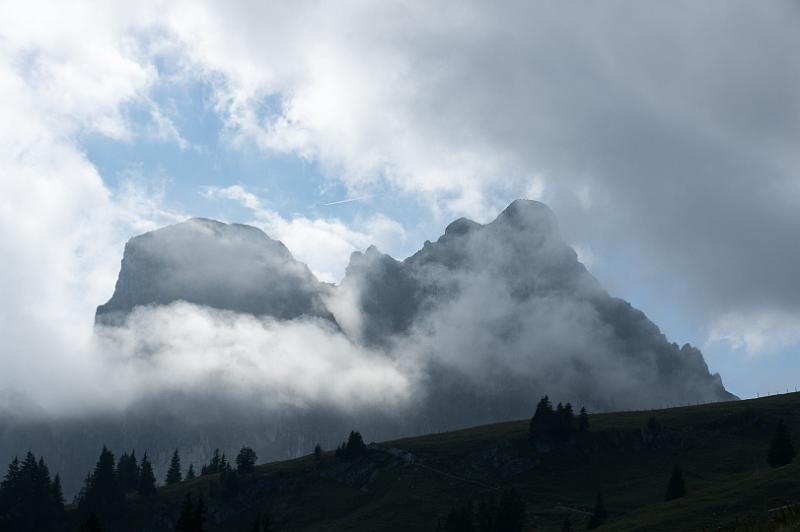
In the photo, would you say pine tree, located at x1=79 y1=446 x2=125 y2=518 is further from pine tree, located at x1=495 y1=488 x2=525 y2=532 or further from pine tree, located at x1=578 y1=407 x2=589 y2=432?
pine tree, located at x1=578 y1=407 x2=589 y2=432

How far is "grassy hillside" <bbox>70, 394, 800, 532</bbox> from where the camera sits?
511ft

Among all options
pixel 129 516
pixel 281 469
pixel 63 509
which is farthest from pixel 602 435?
pixel 63 509

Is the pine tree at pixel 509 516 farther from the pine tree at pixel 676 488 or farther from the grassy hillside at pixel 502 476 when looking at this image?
the pine tree at pixel 676 488

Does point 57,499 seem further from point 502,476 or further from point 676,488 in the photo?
point 676,488

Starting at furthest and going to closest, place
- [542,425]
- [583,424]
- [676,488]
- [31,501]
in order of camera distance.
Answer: [583,424]
[542,425]
[31,501]
[676,488]

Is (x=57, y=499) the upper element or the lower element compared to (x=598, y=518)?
upper

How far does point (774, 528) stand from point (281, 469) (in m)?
177

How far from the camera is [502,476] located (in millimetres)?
176000

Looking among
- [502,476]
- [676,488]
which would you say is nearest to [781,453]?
[676,488]

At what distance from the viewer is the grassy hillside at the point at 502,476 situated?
156 m

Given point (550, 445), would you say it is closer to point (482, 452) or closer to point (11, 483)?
point (482, 452)

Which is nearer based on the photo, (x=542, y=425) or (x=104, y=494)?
(x=104, y=494)

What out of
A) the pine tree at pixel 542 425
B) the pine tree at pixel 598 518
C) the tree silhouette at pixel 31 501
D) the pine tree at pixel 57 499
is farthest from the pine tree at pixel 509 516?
the pine tree at pixel 57 499

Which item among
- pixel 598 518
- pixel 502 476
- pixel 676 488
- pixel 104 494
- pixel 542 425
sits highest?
pixel 542 425
